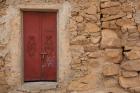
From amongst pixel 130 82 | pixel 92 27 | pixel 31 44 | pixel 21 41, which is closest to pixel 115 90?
pixel 130 82

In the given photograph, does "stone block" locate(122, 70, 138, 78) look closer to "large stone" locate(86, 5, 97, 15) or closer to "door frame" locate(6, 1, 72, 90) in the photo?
"door frame" locate(6, 1, 72, 90)

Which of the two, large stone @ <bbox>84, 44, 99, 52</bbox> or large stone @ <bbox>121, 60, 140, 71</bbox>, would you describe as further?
large stone @ <bbox>84, 44, 99, 52</bbox>

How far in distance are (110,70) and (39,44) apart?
4.69 ft

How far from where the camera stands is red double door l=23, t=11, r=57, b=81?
Answer: 5734 mm

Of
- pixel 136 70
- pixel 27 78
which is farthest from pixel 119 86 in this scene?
pixel 27 78

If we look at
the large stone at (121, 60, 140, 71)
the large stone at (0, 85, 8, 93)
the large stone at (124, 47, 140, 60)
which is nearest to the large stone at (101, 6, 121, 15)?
the large stone at (124, 47, 140, 60)

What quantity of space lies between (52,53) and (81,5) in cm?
107

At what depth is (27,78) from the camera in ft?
19.1

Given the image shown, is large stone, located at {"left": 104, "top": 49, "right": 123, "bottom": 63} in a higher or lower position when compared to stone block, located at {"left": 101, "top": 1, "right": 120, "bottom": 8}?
lower

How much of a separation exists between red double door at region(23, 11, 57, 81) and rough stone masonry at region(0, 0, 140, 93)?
11.2 inches

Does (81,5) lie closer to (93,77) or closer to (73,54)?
(73,54)

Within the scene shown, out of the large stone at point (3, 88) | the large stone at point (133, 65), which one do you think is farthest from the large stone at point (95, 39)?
the large stone at point (3, 88)

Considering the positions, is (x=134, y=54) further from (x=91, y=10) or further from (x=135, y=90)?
(x=91, y=10)

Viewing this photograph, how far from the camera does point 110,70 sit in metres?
5.53
